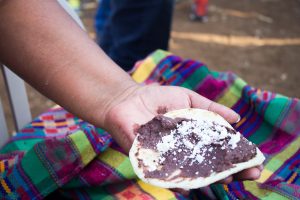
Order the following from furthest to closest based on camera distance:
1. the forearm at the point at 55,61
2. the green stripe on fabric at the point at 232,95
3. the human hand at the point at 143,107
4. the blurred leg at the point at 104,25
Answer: the blurred leg at the point at 104,25, the green stripe on fabric at the point at 232,95, the forearm at the point at 55,61, the human hand at the point at 143,107

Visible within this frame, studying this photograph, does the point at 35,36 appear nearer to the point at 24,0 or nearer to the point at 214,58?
the point at 24,0

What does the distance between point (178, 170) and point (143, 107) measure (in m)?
0.27

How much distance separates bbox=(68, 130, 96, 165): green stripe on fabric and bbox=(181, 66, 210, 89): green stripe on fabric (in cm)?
58

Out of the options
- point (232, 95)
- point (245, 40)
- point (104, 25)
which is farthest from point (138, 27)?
point (245, 40)

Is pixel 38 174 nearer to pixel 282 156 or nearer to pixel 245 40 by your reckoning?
pixel 282 156

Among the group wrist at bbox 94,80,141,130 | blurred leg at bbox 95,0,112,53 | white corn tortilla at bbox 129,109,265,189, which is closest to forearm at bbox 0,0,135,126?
wrist at bbox 94,80,141,130

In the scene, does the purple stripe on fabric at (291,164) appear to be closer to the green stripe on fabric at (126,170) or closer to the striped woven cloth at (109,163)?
the striped woven cloth at (109,163)

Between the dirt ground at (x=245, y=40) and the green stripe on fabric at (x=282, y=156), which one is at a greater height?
the green stripe on fabric at (x=282, y=156)

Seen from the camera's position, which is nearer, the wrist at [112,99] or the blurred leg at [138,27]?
the wrist at [112,99]

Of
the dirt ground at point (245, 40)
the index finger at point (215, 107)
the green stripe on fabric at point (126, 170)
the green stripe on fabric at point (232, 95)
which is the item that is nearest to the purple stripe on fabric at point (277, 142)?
the green stripe on fabric at point (232, 95)

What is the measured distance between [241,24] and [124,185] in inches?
141

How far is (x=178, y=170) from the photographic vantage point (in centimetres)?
103

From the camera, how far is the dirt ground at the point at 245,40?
134 inches

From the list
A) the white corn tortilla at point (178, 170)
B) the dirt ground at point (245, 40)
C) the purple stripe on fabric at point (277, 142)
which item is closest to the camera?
the white corn tortilla at point (178, 170)
